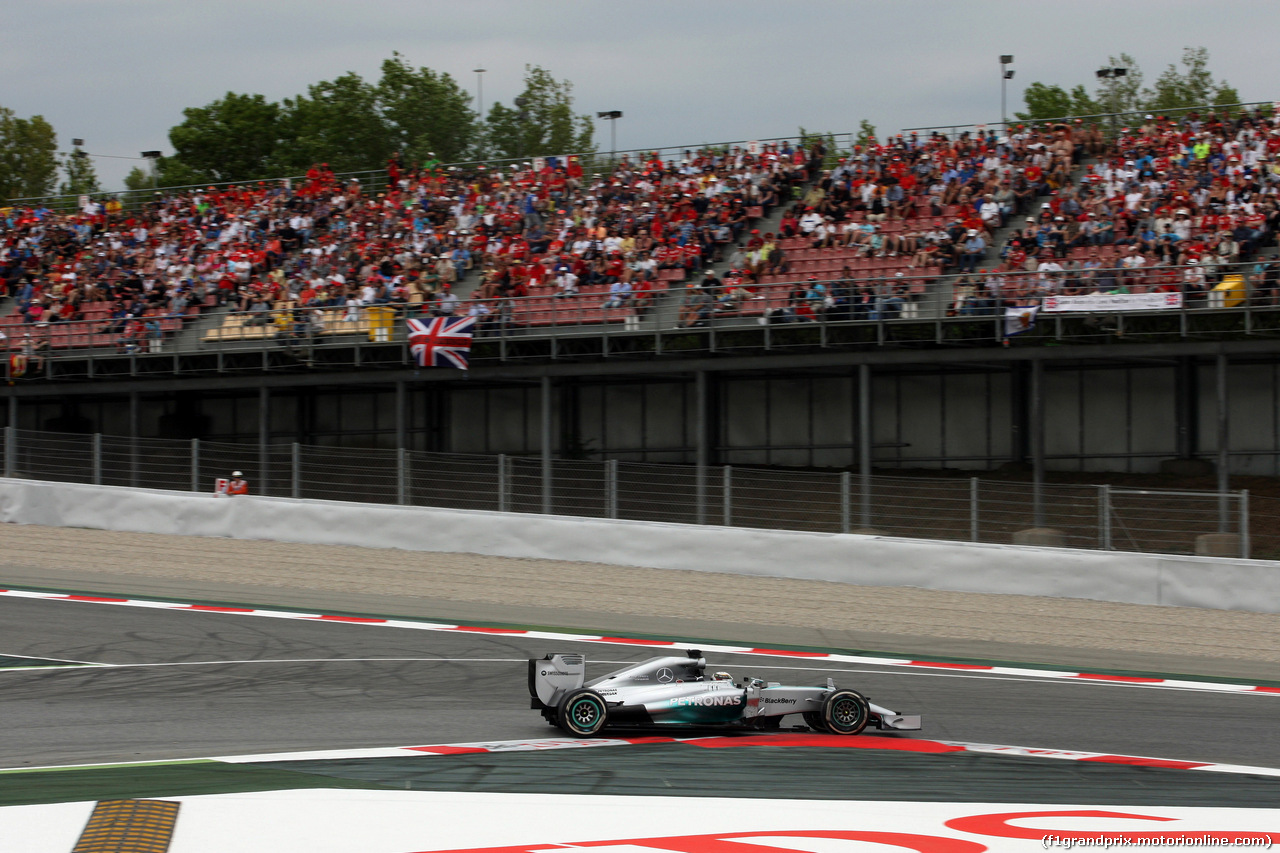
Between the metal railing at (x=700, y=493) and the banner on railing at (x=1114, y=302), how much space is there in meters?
3.08

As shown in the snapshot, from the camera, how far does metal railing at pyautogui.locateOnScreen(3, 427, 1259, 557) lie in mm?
17188

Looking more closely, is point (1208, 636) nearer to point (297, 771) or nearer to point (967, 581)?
point (967, 581)

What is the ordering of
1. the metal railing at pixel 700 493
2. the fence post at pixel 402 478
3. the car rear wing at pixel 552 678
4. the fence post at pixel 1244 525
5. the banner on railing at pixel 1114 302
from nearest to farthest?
the car rear wing at pixel 552 678
the fence post at pixel 1244 525
the metal railing at pixel 700 493
the banner on railing at pixel 1114 302
the fence post at pixel 402 478

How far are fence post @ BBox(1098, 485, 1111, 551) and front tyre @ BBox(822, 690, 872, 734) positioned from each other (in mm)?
8635

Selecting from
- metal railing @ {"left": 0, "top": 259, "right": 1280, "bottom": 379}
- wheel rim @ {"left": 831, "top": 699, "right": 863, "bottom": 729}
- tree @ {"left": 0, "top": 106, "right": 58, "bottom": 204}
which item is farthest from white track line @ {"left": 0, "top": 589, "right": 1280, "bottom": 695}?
tree @ {"left": 0, "top": 106, "right": 58, "bottom": 204}

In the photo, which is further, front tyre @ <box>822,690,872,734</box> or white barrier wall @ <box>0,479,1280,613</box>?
white barrier wall @ <box>0,479,1280,613</box>

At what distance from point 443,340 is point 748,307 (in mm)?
5742

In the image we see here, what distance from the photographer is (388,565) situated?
768 inches

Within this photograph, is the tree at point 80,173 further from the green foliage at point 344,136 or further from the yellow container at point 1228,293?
the yellow container at point 1228,293

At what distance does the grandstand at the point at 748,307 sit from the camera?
2186cm

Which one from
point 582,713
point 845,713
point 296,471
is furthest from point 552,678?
point 296,471

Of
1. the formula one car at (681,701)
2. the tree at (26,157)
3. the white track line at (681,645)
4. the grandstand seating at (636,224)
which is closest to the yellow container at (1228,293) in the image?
the grandstand seating at (636,224)

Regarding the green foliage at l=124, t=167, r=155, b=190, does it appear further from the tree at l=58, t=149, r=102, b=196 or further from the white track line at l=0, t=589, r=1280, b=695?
the white track line at l=0, t=589, r=1280, b=695

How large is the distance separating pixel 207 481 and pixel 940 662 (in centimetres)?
1362
